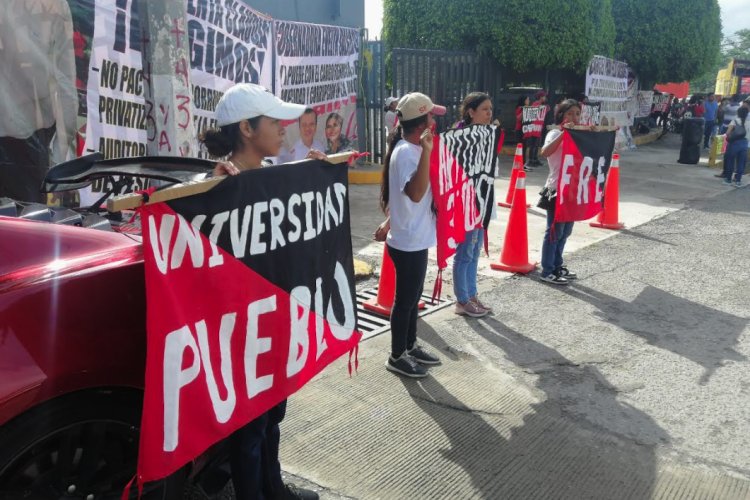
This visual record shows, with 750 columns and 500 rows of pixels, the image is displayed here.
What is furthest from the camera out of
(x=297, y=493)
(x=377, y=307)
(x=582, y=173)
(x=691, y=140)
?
(x=691, y=140)

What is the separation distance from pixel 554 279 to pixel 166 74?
4.00 metres

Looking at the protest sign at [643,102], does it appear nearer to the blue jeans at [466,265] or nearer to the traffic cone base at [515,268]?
the traffic cone base at [515,268]

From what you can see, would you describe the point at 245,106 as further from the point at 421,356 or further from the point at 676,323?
the point at 676,323

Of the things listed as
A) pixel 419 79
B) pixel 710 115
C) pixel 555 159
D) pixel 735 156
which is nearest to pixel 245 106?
pixel 555 159

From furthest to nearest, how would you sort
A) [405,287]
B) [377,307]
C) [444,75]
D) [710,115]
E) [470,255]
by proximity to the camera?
1. [710,115]
2. [444,75]
3. [377,307]
4. [470,255]
5. [405,287]

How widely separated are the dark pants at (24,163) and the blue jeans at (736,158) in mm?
12647

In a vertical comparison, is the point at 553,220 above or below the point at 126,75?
below

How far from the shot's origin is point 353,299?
10.4ft

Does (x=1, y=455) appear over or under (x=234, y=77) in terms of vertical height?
under

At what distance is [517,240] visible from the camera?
6656mm

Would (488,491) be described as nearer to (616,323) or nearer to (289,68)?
(616,323)

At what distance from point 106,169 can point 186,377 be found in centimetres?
108

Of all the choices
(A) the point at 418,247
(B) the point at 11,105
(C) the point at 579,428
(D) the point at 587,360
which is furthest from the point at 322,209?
(B) the point at 11,105

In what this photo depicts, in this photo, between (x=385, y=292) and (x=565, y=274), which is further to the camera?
(x=565, y=274)
